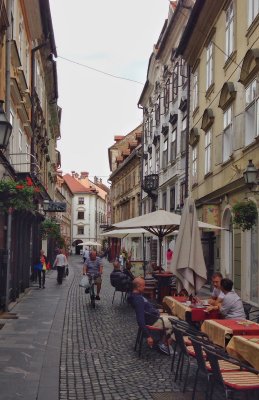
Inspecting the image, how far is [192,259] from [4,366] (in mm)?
4110

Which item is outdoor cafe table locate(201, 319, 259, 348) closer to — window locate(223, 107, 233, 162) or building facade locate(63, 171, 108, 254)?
window locate(223, 107, 233, 162)

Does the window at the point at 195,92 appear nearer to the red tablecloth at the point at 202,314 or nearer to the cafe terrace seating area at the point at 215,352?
the cafe terrace seating area at the point at 215,352

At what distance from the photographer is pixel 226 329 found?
7.31 metres

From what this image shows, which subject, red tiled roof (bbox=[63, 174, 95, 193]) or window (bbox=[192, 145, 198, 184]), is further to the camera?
red tiled roof (bbox=[63, 174, 95, 193])

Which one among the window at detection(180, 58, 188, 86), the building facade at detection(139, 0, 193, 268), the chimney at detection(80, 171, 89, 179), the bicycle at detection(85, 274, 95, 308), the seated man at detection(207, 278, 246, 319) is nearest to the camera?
the seated man at detection(207, 278, 246, 319)

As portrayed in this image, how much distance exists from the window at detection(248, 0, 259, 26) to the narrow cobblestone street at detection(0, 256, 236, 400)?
8805mm

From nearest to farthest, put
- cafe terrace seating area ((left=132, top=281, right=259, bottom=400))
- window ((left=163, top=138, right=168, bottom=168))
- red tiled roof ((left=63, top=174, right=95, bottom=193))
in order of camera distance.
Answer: cafe terrace seating area ((left=132, top=281, right=259, bottom=400)), window ((left=163, top=138, right=168, bottom=168)), red tiled roof ((left=63, top=174, right=95, bottom=193))

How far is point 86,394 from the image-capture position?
22.0 ft

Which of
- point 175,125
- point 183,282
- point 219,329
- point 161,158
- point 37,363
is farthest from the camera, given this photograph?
point 161,158

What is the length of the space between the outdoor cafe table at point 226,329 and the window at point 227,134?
11064 millimetres

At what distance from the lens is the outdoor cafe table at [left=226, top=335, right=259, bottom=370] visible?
20.2 feet

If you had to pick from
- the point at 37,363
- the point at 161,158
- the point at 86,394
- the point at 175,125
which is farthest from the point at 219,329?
the point at 161,158

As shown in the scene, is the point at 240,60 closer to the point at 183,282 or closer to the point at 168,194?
the point at 183,282

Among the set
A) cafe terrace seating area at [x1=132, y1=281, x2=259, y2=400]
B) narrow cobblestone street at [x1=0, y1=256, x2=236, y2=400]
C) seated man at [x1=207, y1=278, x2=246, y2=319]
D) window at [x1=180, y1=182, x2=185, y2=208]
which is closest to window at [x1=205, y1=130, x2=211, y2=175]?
window at [x1=180, y1=182, x2=185, y2=208]
